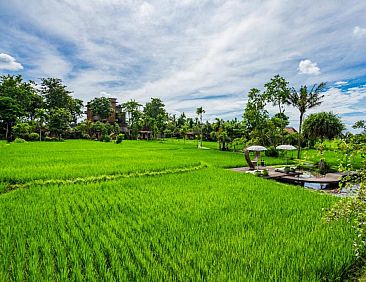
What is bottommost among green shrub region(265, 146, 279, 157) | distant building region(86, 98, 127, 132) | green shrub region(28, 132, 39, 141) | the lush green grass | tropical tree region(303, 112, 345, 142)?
the lush green grass

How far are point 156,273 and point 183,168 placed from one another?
29.3ft

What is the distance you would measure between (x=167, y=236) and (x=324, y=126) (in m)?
17.8

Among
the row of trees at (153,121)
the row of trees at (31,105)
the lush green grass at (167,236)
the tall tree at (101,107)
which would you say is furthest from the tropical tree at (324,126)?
the tall tree at (101,107)

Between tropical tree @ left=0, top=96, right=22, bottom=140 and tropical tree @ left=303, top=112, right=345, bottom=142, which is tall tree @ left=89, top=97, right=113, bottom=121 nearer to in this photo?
tropical tree @ left=0, top=96, right=22, bottom=140

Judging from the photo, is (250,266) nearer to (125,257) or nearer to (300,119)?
(125,257)

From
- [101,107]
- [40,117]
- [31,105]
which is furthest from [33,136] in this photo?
[101,107]

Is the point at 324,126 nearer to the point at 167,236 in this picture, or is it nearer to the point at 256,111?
the point at 256,111

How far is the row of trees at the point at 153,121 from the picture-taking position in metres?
18.6

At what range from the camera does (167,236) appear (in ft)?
12.9

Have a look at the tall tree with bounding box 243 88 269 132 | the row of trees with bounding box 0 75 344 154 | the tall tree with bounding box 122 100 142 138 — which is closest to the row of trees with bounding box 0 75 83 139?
the row of trees with bounding box 0 75 344 154

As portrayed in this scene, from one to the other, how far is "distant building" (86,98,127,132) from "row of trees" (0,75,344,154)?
32.5 inches

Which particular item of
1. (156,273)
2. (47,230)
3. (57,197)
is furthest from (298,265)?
(57,197)

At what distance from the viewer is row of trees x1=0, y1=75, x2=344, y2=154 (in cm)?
1856

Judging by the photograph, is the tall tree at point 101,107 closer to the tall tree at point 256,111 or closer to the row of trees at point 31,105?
the row of trees at point 31,105
